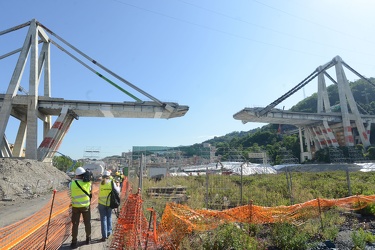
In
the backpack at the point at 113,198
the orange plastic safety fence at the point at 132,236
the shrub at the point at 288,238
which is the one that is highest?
the backpack at the point at 113,198

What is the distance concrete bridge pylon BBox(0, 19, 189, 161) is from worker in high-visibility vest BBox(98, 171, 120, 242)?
24399 millimetres

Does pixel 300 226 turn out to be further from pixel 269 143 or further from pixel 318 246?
pixel 269 143

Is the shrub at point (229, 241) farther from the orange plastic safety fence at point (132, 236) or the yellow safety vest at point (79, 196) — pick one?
the yellow safety vest at point (79, 196)

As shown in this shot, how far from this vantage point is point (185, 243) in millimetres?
5004

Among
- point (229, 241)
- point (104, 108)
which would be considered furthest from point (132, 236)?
point (104, 108)

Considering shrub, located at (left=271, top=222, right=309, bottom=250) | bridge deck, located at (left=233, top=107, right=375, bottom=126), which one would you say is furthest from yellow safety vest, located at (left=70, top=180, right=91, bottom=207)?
bridge deck, located at (left=233, top=107, right=375, bottom=126)

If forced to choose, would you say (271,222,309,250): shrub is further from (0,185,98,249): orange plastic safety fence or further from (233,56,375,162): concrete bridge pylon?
(233,56,375,162): concrete bridge pylon

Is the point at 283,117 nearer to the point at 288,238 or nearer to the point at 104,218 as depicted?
the point at 288,238

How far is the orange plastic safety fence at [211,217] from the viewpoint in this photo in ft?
17.4

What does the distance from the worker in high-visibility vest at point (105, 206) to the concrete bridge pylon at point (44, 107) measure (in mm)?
24399

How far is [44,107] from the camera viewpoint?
2877 centimetres

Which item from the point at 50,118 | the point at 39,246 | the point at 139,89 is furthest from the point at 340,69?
the point at 39,246

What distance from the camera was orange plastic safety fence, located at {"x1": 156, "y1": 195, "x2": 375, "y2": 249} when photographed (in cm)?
530

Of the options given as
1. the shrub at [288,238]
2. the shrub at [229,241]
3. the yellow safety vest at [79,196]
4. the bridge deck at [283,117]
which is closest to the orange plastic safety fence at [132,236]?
the yellow safety vest at [79,196]
